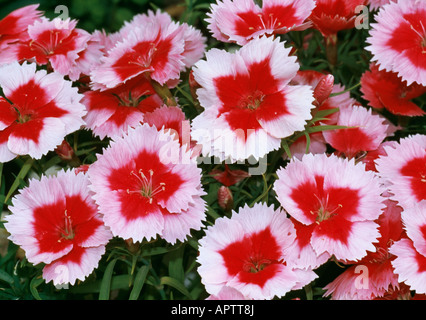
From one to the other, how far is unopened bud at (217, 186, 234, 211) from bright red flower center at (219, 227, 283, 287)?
0.39ft

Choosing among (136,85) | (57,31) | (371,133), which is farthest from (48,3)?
(371,133)

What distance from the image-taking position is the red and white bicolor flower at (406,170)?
121cm

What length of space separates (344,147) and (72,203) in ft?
2.01

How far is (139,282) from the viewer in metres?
1.28

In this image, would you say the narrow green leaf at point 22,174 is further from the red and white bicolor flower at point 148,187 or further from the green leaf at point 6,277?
the red and white bicolor flower at point 148,187

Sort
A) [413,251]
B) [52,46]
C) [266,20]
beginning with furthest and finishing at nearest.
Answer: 1. [52,46]
2. [266,20]
3. [413,251]

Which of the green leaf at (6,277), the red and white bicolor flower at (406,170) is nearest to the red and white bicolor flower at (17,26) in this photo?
the green leaf at (6,277)

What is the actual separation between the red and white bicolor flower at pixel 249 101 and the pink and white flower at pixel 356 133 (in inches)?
8.0

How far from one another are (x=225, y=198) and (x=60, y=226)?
346mm

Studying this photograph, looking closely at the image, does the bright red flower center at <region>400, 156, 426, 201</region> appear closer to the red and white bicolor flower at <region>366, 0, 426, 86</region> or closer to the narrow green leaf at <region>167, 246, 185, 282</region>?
the red and white bicolor flower at <region>366, 0, 426, 86</region>

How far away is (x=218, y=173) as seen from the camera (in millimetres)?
1375

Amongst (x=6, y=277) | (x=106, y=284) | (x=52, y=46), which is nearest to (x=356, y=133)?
(x=106, y=284)

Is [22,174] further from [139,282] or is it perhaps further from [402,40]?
[402,40]
